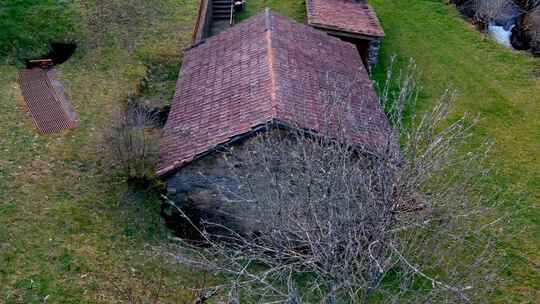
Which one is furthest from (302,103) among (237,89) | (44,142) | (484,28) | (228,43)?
(484,28)

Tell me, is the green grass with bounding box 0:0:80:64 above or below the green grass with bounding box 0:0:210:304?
above

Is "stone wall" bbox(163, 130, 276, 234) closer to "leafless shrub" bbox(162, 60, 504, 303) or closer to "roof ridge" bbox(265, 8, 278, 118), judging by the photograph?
"leafless shrub" bbox(162, 60, 504, 303)

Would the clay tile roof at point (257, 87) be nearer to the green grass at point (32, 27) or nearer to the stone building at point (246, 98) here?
the stone building at point (246, 98)

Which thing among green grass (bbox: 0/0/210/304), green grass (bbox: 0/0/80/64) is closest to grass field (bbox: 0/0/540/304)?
green grass (bbox: 0/0/210/304)

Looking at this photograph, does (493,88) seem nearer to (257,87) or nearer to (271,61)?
(271,61)

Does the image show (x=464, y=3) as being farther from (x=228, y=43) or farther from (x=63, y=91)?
(x=63, y=91)

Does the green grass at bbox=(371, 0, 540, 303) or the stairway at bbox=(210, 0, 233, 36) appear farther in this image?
the stairway at bbox=(210, 0, 233, 36)
